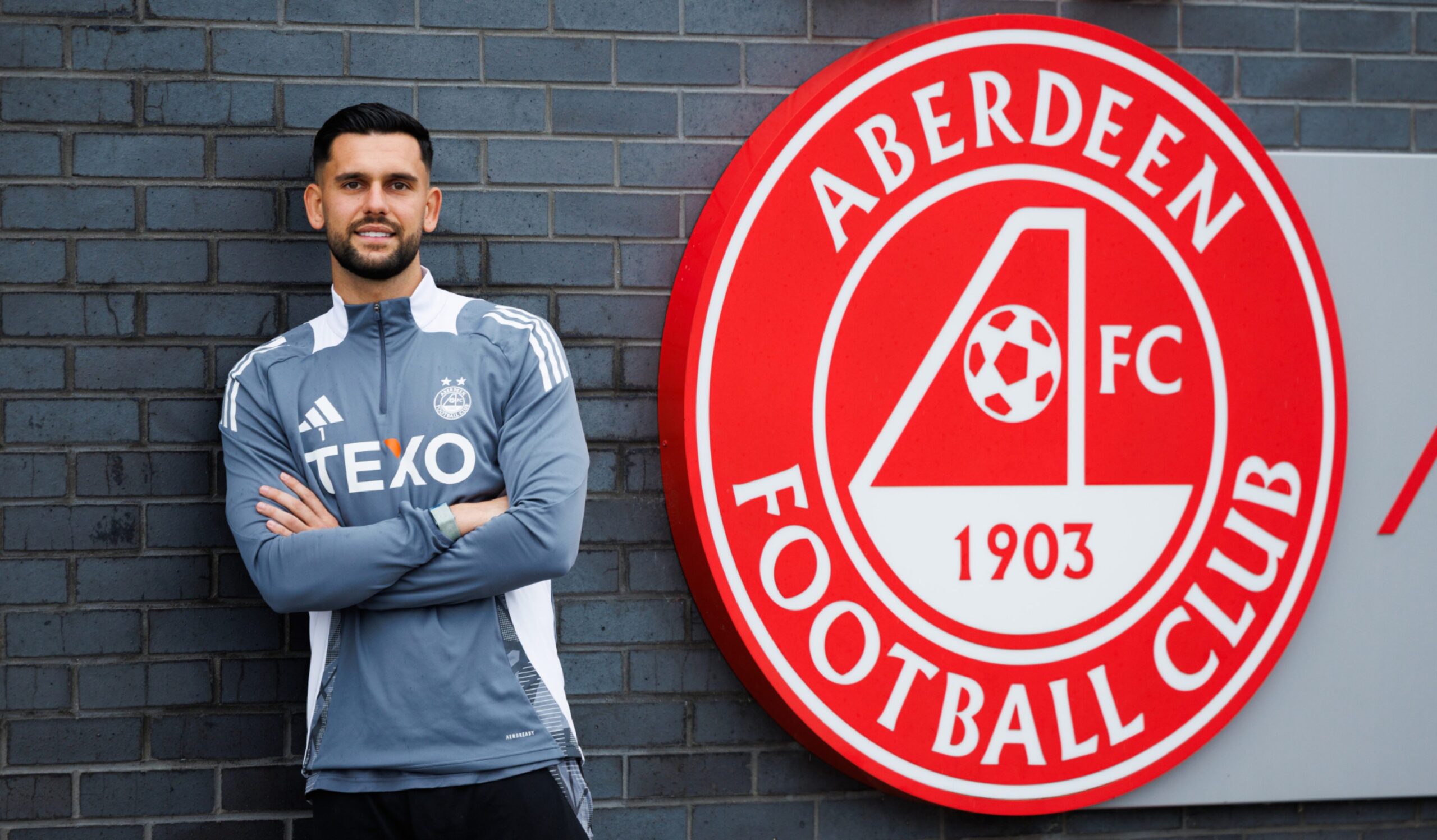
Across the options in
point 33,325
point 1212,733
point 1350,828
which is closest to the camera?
point 33,325

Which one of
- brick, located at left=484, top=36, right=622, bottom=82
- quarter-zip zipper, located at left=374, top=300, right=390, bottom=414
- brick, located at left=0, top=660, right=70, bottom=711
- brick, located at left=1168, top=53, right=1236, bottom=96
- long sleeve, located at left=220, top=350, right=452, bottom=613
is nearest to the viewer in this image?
long sleeve, located at left=220, top=350, right=452, bottom=613

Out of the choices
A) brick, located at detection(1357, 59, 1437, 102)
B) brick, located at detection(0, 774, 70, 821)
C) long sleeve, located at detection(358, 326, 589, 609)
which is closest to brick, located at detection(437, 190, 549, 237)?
long sleeve, located at detection(358, 326, 589, 609)

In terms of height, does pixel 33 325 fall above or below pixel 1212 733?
above

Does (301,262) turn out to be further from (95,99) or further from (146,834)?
(146,834)

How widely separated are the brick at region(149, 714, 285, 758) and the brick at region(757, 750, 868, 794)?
1105 mm

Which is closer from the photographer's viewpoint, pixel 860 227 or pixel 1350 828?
pixel 860 227

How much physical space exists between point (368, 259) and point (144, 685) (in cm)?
113

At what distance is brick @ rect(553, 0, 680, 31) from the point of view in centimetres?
259

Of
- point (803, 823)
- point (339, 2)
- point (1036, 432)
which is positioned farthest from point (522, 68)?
point (803, 823)

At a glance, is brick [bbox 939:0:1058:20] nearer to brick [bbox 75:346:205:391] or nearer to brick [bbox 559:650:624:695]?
brick [bbox 559:650:624:695]

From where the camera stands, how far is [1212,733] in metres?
2.63

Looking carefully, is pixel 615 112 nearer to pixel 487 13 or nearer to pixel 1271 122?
pixel 487 13

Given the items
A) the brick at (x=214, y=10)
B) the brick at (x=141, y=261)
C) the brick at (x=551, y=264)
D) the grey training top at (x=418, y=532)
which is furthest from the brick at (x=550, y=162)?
the brick at (x=141, y=261)

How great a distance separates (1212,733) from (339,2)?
2626 millimetres
